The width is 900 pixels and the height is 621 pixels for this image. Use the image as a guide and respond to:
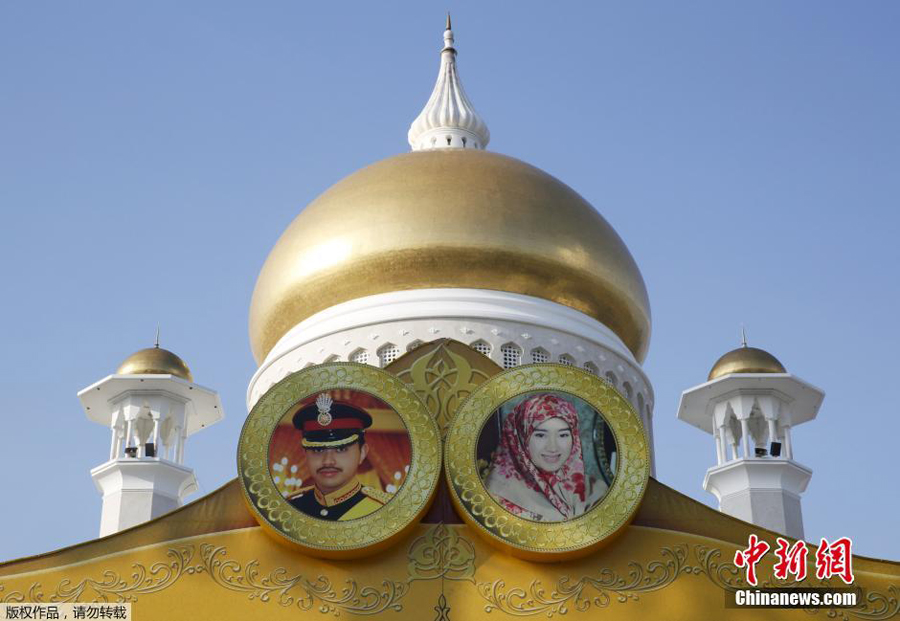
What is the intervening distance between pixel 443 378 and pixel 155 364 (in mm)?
4263

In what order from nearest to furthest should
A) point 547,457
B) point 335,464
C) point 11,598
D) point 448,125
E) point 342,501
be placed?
point 11,598, point 342,501, point 335,464, point 547,457, point 448,125

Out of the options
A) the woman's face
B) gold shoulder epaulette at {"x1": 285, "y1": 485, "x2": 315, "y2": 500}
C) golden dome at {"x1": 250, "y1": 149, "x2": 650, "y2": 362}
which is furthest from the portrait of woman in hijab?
golden dome at {"x1": 250, "y1": 149, "x2": 650, "y2": 362}

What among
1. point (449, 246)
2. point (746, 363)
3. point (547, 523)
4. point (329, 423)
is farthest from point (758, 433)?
point (329, 423)

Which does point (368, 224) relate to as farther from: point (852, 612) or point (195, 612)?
point (852, 612)

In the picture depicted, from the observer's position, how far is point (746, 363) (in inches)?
585

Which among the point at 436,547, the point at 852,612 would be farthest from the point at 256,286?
the point at 852,612

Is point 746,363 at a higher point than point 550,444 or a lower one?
higher

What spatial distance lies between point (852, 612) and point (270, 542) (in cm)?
436

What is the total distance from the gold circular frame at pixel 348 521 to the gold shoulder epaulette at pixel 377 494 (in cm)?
5

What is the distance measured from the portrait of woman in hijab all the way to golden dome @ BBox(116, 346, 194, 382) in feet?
15.9

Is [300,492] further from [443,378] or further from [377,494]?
[443,378]

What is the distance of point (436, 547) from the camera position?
36.3ft

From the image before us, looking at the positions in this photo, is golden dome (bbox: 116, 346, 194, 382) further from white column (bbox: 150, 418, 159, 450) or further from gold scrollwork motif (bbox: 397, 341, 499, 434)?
gold scrollwork motif (bbox: 397, 341, 499, 434)

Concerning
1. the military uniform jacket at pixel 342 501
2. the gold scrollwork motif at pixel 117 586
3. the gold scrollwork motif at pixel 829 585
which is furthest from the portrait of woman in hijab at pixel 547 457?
the gold scrollwork motif at pixel 117 586
